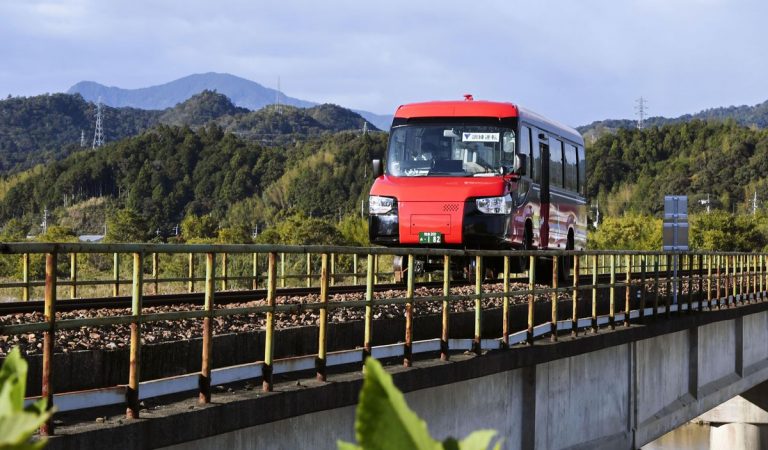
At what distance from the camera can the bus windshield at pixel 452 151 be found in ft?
67.8

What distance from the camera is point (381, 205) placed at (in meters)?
20.3

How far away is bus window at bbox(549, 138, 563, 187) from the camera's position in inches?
922

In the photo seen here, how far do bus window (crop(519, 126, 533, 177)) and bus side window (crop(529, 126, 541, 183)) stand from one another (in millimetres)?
179

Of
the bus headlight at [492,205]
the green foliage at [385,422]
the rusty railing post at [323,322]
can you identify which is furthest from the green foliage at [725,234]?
the green foliage at [385,422]

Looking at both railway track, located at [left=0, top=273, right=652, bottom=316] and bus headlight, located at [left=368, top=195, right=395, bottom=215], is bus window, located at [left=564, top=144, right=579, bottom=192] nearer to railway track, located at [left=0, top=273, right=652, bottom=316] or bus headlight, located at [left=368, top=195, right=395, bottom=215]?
bus headlight, located at [left=368, top=195, right=395, bottom=215]

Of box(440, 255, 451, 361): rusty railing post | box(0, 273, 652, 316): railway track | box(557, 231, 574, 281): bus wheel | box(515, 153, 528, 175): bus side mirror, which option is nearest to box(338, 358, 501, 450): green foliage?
box(440, 255, 451, 361): rusty railing post

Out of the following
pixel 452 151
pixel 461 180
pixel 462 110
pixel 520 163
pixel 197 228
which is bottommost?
pixel 461 180

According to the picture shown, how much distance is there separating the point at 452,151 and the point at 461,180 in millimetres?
772

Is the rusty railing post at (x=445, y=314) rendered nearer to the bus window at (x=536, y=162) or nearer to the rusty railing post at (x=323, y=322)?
the rusty railing post at (x=323, y=322)

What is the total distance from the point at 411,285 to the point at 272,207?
18709 cm

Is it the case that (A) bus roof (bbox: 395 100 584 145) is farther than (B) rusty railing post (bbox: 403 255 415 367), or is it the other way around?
(A) bus roof (bbox: 395 100 584 145)

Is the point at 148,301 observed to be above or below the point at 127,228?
below

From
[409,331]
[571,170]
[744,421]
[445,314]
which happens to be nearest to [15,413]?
[409,331]

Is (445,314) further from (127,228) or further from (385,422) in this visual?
(127,228)
